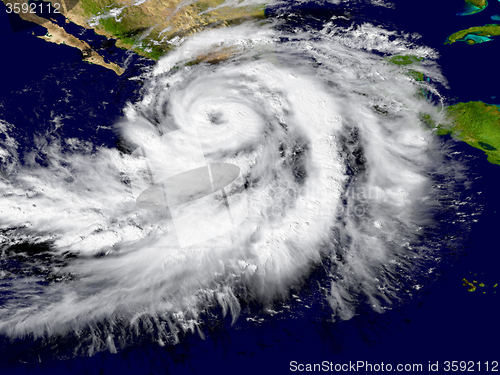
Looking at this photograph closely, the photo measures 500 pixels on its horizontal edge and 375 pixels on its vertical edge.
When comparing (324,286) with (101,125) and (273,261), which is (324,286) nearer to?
(273,261)

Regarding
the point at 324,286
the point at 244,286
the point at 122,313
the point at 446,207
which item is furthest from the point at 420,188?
the point at 122,313

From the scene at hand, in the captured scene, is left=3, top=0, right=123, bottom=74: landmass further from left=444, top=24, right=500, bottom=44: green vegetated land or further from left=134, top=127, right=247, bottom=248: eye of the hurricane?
left=444, top=24, right=500, bottom=44: green vegetated land

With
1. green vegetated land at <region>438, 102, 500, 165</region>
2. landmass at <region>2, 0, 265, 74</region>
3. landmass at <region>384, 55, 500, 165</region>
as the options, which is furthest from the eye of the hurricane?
green vegetated land at <region>438, 102, 500, 165</region>

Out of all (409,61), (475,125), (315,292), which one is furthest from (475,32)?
(315,292)

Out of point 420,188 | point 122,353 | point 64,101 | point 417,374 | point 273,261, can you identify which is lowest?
point 417,374

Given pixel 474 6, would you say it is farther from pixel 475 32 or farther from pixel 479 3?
pixel 475 32

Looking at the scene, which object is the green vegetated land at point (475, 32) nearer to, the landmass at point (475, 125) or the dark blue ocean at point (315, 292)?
the dark blue ocean at point (315, 292)
